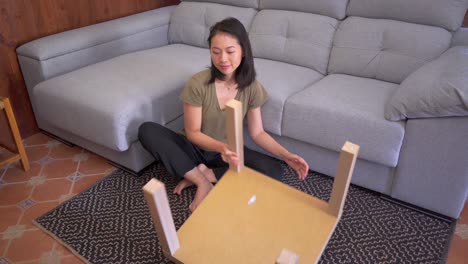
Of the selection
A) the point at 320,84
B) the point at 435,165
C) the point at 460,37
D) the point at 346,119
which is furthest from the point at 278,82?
the point at 460,37

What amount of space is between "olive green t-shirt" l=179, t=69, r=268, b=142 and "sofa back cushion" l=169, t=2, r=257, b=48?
845 mm

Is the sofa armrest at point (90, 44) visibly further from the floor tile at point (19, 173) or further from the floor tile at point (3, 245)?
the floor tile at point (3, 245)

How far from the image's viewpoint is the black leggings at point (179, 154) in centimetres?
153

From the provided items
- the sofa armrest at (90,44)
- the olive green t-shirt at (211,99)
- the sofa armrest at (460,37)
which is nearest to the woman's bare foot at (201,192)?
the olive green t-shirt at (211,99)

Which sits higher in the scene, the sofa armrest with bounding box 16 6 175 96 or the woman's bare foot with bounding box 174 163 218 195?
the sofa armrest with bounding box 16 6 175 96

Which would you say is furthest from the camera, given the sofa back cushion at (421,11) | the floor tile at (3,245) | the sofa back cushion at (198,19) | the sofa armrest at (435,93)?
the sofa back cushion at (198,19)

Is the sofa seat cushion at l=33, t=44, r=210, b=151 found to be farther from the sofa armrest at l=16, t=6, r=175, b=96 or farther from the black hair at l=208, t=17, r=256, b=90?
the black hair at l=208, t=17, r=256, b=90

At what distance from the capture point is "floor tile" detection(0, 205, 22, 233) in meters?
1.48

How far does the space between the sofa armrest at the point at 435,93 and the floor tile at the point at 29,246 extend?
1.42 metres

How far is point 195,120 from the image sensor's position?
58.2 inches

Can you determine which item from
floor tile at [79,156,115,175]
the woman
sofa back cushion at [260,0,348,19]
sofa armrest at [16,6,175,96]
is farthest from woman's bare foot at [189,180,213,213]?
sofa back cushion at [260,0,348,19]

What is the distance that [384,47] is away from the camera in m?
1.81

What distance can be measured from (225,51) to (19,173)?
126 cm

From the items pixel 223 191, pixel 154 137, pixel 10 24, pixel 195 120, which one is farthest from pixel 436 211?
pixel 10 24
